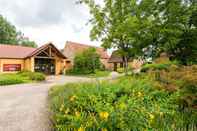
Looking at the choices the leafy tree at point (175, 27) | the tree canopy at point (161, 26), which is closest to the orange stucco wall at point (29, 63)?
the tree canopy at point (161, 26)

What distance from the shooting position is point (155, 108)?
15.8 feet

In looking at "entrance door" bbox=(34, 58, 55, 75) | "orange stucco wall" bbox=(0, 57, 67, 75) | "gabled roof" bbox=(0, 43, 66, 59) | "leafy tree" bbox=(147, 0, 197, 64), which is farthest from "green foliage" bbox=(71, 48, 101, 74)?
"leafy tree" bbox=(147, 0, 197, 64)

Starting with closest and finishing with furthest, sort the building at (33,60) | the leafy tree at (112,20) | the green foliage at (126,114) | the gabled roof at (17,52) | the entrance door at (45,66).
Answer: the green foliage at (126,114)
the leafy tree at (112,20)
the building at (33,60)
the gabled roof at (17,52)
the entrance door at (45,66)

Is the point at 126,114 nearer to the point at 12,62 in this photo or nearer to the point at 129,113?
the point at 129,113

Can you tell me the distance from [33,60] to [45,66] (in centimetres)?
436

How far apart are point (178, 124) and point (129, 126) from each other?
1.37 m

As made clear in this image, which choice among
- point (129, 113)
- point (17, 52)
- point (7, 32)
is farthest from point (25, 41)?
point (129, 113)

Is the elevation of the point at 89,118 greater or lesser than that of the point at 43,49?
lesser

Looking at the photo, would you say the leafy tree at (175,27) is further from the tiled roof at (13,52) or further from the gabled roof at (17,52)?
the tiled roof at (13,52)

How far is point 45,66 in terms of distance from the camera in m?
33.0

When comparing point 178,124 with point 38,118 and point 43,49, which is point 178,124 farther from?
point 43,49

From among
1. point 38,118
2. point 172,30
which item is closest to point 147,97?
point 38,118

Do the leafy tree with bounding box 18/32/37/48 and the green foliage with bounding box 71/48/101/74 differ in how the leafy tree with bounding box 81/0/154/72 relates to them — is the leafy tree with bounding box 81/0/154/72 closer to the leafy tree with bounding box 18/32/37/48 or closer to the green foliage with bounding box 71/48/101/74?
the green foliage with bounding box 71/48/101/74

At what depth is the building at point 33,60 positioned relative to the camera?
2877 cm
